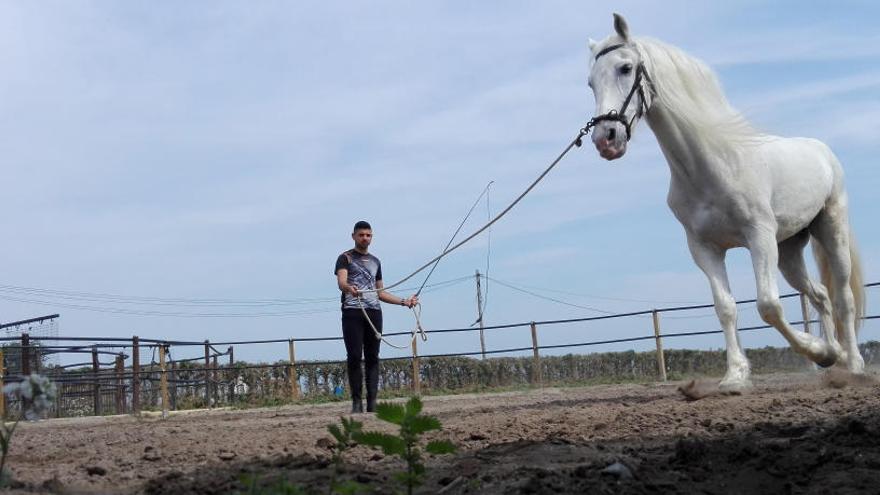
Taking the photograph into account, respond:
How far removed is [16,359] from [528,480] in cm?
1321

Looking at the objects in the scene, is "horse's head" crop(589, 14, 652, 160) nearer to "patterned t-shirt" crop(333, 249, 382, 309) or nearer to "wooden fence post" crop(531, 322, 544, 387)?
"patterned t-shirt" crop(333, 249, 382, 309)

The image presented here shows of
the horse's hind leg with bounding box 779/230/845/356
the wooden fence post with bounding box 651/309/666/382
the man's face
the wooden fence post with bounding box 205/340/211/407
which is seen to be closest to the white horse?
the horse's hind leg with bounding box 779/230/845/356

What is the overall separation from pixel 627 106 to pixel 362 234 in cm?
296

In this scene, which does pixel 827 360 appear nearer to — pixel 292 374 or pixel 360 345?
pixel 360 345

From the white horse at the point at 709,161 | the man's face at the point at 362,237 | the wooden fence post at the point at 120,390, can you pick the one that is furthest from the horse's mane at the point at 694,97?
the wooden fence post at the point at 120,390

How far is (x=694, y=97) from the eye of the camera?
7973 mm

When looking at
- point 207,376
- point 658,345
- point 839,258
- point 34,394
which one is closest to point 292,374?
point 207,376

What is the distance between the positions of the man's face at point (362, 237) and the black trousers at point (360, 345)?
58cm

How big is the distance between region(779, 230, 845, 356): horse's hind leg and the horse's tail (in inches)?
7.0

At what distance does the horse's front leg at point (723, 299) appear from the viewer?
7664mm

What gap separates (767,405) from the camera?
20.5ft

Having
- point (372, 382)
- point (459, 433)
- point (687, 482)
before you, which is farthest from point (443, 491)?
point (372, 382)

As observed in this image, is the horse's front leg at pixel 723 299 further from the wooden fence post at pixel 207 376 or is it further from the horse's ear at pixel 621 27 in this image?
the wooden fence post at pixel 207 376

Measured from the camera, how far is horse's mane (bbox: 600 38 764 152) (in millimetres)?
7750
